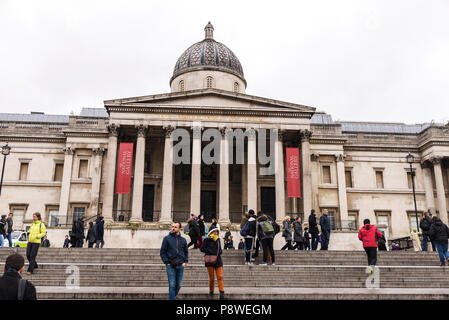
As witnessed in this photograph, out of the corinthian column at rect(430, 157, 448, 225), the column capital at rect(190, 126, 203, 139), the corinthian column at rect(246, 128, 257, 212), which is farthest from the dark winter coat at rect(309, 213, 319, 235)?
the corinthian column at rect(430, 157, 448, 225)

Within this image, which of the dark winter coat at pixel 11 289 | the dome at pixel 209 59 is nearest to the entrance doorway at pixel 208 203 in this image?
the dome at pixel 209 59

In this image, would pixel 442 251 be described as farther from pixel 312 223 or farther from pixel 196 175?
pixel 196 175

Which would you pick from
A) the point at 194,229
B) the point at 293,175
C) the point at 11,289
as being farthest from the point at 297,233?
the point at 11,289

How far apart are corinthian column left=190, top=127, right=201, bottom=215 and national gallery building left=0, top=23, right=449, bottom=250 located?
7cm

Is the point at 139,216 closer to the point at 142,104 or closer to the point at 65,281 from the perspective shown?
the point at 142,104

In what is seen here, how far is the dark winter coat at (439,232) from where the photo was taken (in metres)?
15.2

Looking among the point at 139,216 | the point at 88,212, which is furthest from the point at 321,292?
the point at 88,212

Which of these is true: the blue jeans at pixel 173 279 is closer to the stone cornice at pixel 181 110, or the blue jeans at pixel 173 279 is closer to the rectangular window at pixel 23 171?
the stone cornice at pixel 181 110

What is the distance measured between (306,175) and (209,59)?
14689 mm

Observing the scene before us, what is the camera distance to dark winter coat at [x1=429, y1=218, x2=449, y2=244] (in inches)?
599

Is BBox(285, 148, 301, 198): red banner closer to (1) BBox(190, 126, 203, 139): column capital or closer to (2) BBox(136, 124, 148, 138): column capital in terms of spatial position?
(1) BBox(190, 126, 203, 139): column capital

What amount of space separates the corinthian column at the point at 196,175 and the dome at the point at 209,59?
949cm

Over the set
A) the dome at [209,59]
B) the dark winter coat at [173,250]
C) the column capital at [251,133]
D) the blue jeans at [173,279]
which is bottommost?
the blue jeans at [173,279]
